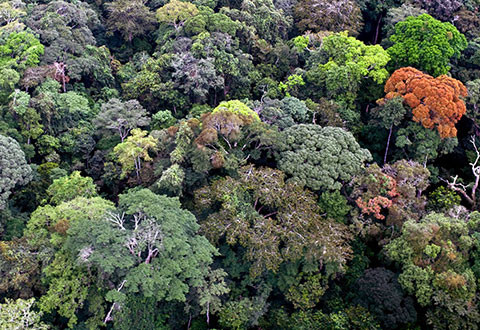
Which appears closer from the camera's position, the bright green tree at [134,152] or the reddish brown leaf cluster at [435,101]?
the bright green tree at [134,152]

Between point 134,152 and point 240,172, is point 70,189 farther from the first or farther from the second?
point 240,172

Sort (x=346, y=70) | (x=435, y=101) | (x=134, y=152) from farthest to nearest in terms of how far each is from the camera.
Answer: (x=346, y=70)
(x=435, y=101)
(x=134, y=152)

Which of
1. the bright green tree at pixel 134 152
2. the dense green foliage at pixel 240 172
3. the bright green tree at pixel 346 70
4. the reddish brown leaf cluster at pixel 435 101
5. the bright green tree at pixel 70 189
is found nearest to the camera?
the dense green foliage at pixel 240 172

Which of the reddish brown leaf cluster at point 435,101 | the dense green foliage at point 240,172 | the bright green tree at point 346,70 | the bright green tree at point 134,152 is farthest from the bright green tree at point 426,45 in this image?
the bright green tree at point 134,152

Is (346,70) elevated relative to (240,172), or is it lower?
elevated

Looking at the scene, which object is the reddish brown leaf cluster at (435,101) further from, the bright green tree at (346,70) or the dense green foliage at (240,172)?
the bright green tree at (346,70)

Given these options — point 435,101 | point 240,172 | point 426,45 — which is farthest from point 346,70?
point 240,172

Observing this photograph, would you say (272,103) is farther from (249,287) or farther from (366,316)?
(366,316)
